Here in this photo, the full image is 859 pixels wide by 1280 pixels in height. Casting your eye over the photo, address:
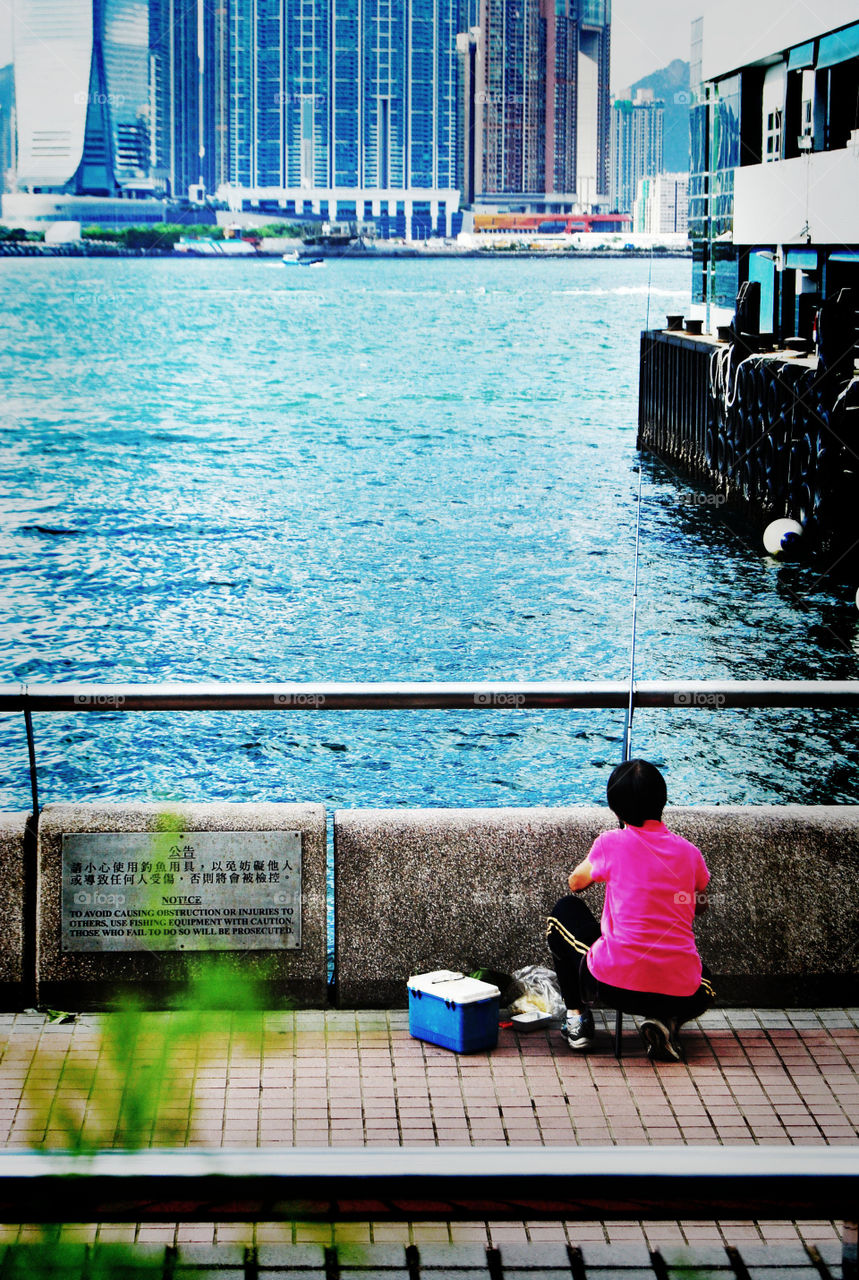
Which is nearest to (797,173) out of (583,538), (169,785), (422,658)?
(583,538)

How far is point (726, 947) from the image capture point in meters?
6.25

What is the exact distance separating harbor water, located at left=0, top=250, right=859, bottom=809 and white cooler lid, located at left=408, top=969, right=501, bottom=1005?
35.1ft

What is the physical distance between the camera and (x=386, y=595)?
96.9 feet

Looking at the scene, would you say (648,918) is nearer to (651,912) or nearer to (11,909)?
(651,912)

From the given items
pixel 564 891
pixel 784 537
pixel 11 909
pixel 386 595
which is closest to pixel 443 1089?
pixel 564 891

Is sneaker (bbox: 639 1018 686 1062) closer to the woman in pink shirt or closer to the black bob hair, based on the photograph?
the woman in pink shirt

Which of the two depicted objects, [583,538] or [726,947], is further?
[583,538]

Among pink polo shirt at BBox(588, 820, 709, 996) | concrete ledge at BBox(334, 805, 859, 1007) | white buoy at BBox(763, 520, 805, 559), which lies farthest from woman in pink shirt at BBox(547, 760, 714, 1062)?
white buoy at BBox(763, 520, 805, 559)

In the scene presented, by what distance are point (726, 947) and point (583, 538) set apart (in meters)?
31.0

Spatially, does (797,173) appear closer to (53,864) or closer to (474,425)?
(474,425)

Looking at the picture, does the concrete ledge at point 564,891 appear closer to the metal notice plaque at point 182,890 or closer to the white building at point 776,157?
the metal notice plaque at point 182,890

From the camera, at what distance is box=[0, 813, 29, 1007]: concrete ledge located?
6.06m

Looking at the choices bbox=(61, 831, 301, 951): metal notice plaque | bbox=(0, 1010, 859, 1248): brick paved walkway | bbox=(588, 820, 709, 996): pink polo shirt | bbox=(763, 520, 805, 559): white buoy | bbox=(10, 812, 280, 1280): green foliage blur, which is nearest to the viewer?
bbox=(10, 812, 280, 1280): green foliage blur

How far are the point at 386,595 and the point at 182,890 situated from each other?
2346cm
